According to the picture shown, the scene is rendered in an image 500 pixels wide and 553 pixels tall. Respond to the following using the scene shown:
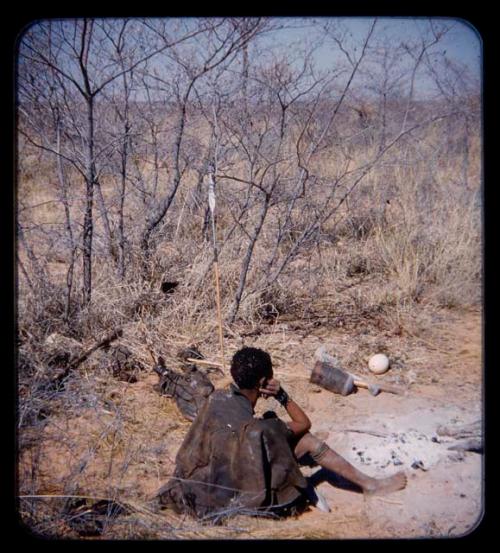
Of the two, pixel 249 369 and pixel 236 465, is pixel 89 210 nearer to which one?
pixel 249 369

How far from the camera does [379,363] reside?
4355 millimetres

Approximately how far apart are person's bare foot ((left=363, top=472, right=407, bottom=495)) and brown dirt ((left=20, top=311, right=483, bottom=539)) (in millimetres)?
37

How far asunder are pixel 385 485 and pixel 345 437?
0.53 m

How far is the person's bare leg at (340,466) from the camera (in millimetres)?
3211

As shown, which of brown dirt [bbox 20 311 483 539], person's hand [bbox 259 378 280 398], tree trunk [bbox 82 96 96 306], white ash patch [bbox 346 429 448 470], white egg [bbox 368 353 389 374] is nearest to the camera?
brown dirt [bbox 20 311 483 539]

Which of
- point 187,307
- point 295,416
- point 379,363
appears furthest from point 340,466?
point 187,307

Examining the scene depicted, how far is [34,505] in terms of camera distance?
9.31 ft

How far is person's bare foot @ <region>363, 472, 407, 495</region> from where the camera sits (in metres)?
3.20

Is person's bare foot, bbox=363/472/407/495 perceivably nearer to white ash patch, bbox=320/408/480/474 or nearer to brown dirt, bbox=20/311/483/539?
brown dirt, bbox=20/311/483/539

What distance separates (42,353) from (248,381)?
72.2 inches

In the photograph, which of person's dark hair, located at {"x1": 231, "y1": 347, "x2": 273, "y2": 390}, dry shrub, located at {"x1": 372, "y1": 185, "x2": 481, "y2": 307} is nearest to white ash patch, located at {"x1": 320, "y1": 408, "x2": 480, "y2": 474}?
person's dark hair, located at {"x1": 231, "y1": 347, "x2": 273, "y2": 390}

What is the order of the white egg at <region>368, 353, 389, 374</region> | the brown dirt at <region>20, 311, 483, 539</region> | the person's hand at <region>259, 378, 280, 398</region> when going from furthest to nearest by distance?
the white egg at <region>368, 353, 389, 374</region>
the person's hand at <region>259, 378, 280, 398</region>
the brown dirt at <region>20, 311, 483, 539</region>
